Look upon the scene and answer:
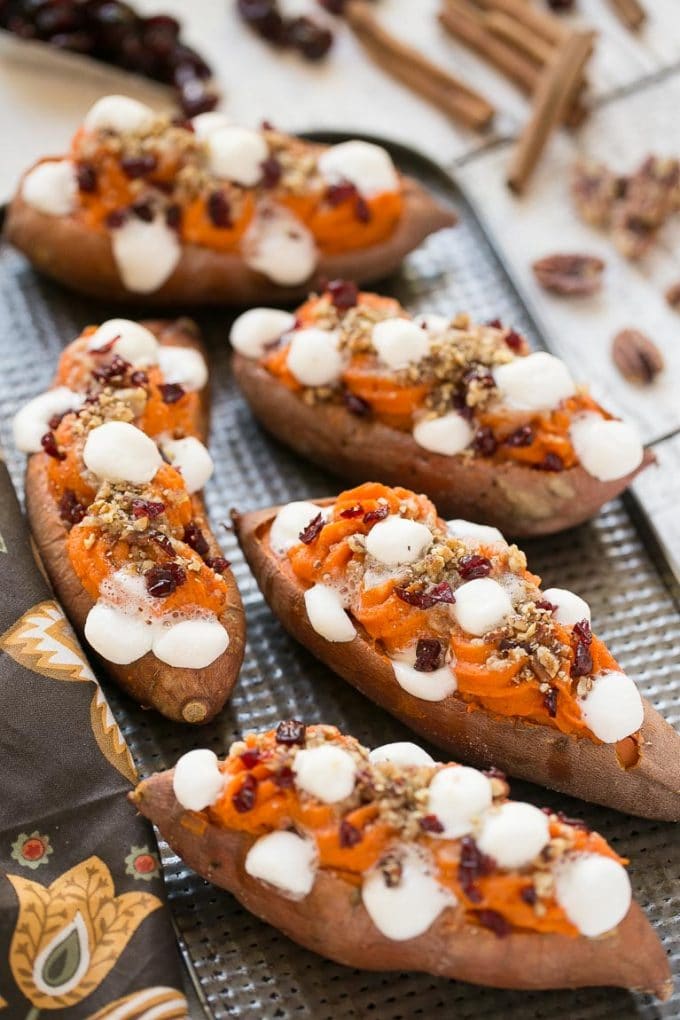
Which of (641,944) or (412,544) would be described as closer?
(641,944)

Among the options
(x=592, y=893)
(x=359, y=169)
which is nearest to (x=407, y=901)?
(x=592, y=893)

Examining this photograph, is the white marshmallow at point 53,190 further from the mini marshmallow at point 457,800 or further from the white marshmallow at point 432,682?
the mini marshmallow at point 457,800

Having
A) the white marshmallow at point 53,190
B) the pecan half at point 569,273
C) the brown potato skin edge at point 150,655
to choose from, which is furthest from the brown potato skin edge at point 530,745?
the pecan half at point 569,273

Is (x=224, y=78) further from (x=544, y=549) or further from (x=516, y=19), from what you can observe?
(x=544, y=549)

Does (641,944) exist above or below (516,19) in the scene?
below

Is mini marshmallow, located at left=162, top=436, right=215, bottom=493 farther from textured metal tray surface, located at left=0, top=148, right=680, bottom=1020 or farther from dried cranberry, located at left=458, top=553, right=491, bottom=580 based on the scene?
dried cranberry, located at left=458, top=553, right=491, bottom=580

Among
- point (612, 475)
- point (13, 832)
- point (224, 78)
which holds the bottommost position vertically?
point (13, 832)

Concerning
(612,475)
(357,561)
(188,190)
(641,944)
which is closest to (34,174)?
(188,190)
